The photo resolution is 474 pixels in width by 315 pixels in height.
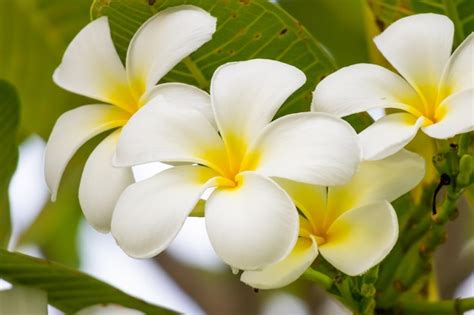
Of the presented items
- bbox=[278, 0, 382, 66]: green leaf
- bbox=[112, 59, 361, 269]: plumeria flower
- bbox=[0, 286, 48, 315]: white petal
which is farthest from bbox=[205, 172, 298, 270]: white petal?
bbox=[278, 0, 382, 66]: green leaf

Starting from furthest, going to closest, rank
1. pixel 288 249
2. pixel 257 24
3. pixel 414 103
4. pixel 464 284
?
pixel 464 284, pixel 257 24, pixel 414 103, pixel 288 249

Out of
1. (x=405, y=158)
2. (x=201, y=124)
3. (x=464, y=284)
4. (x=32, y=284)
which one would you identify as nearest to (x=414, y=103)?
(x=405, y=158)

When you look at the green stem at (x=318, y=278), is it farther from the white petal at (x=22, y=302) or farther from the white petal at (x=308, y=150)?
the white petal at (x=22, y=302)

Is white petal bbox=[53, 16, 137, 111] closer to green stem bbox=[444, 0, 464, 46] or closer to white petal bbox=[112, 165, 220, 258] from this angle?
white petal bbox=[112, 165, 220, 258]

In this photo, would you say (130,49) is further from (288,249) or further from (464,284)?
(464,284)

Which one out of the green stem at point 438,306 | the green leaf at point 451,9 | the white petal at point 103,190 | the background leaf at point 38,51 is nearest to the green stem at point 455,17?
the green leaf at point 451,9

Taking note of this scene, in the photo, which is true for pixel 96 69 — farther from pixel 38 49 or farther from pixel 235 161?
pixel 38 49
